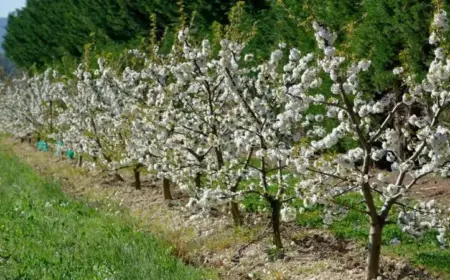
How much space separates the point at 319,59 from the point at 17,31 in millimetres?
44110

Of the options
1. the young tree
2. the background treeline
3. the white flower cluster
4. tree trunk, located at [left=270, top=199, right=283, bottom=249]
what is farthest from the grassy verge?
the background treeline

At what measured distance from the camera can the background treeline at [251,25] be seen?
1116cm

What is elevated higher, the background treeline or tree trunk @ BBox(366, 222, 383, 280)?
the background treeline

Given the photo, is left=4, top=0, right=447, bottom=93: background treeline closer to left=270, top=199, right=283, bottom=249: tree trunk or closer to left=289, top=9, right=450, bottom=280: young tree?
left=289, top=9, right=450, bottom=280: young tree

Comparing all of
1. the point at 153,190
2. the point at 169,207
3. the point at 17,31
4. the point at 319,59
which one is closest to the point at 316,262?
the point at 319,59

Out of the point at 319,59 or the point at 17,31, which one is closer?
the point at 319,59

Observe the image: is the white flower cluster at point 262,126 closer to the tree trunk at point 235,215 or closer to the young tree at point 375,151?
the young tree at point 375,151

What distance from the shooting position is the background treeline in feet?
36.6

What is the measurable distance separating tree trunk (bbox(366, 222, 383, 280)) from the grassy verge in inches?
59.8

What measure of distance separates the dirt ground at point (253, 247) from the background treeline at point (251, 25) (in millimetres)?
2113

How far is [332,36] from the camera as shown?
5332mm

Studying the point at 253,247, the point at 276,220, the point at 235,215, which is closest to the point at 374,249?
the point at 276,220

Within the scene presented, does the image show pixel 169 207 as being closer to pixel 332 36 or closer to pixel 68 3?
pixel 332 36

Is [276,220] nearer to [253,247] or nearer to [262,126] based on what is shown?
[253,247]
